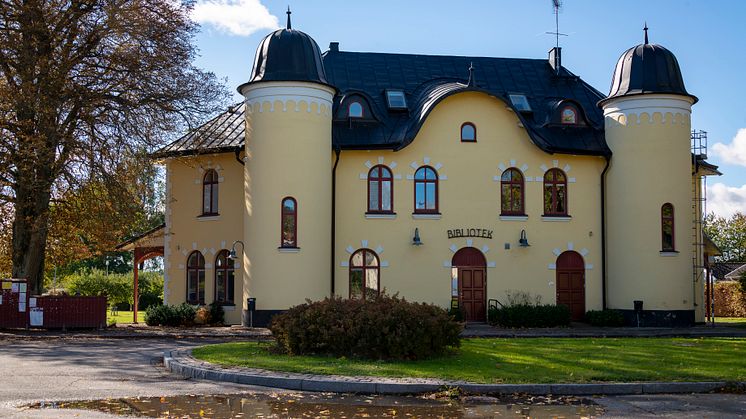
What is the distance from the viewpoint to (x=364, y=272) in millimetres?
28297

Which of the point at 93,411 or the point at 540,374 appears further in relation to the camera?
the point at 540,374

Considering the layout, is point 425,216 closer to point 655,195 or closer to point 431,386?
point 655,195

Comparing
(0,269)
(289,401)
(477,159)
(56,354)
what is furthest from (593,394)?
(0,269)

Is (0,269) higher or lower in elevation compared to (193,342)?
higher

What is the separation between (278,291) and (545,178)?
9.90m

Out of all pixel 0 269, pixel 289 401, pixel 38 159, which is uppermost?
pixel 38 159

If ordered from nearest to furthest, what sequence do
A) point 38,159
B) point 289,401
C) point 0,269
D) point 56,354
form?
point 289,401, point 56,354, point 38,159, point 0,269

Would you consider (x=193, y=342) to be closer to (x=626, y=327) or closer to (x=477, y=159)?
(x=477, y=159)

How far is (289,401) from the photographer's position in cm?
1156

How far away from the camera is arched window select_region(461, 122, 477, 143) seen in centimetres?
2895

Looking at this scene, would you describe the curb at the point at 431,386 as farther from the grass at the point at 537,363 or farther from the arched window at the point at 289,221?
the arched window at the point at 289,221

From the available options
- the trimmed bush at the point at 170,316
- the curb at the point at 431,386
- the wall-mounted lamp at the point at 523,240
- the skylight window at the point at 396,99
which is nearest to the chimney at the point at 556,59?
the skylight window at the point at 396,99

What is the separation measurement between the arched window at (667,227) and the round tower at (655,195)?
31 mm

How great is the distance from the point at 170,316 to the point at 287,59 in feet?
29.3
